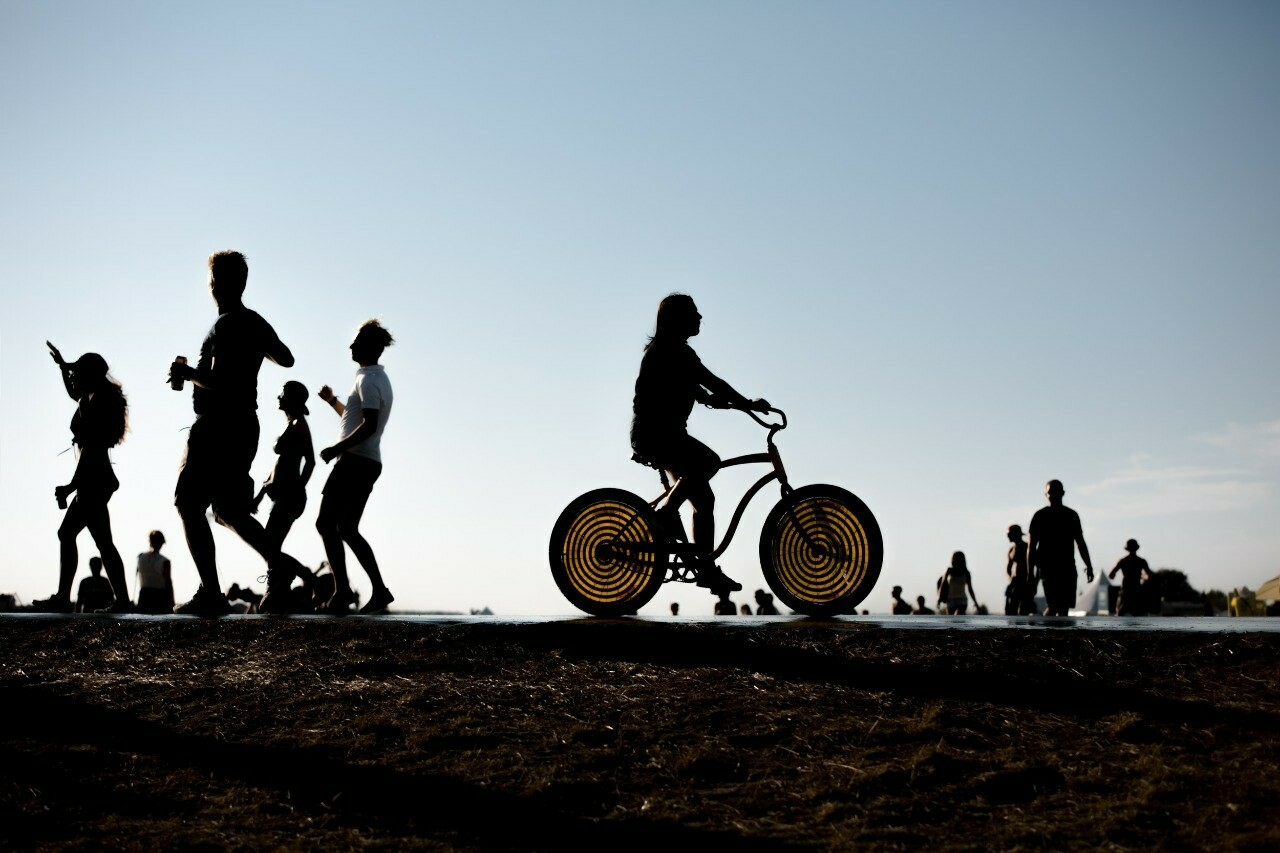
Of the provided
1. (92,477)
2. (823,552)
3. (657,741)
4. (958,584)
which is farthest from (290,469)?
(958,584)

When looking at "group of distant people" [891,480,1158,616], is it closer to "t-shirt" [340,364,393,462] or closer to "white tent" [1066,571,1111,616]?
"t-shirt" [340,364,393,462]

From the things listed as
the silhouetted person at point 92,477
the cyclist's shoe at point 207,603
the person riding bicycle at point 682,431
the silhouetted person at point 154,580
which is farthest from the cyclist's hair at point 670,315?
the silhouetted person at point 154,580

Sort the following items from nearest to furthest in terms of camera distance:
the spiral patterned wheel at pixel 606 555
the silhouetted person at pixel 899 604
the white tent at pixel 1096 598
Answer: the spiral patterned wheel at pixel 606 555 < the silhouetted person at pixel 899 604 < the white tent at pixel 1096 598

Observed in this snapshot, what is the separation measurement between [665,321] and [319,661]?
3.47 m

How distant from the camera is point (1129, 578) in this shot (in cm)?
1789

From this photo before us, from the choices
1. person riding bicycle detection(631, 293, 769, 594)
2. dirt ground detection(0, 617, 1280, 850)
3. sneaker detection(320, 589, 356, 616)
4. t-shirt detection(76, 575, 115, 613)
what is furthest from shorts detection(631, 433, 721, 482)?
t-shirt detection(76, 575, 115, 613)

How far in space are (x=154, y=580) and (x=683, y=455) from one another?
808 cm

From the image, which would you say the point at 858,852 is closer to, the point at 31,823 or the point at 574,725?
the point at 574,725

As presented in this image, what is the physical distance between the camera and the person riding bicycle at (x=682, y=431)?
31.6ft

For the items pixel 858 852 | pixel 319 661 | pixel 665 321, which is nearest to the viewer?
pixel 858 852

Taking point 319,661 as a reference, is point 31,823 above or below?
below

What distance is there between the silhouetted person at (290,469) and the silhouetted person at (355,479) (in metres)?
1.65

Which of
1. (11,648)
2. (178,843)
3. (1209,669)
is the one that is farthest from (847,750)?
(11,648)

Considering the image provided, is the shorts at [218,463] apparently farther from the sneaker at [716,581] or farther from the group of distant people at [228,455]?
the sneaker at [716,581]
